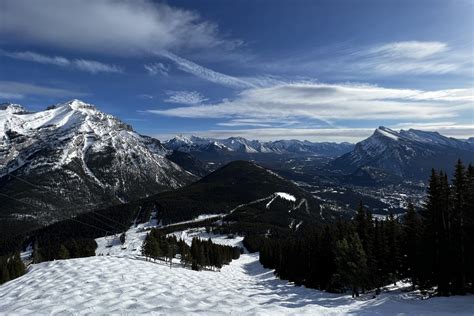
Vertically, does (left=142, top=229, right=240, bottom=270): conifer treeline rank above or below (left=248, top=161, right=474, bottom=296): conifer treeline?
below

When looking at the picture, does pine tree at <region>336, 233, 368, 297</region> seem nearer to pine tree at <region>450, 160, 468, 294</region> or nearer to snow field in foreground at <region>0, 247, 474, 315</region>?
snow field in foreground at <region>0, 247, 474, 315</region>

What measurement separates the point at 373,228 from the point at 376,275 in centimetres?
1061

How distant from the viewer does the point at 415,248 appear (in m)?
52.7

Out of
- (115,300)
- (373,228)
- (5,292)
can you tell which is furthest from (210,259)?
(115,300)

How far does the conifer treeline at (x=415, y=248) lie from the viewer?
44656 millimetres

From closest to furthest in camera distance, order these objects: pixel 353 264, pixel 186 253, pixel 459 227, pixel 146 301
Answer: pixel 146 301 → pixel 459 227 → pixel 353 264 → pixel 186 253

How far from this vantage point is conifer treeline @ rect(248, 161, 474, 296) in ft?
147

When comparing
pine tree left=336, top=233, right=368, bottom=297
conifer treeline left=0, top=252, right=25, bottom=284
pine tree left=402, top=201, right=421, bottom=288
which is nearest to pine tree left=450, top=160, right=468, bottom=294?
pine tree left=402, top=201, right=421, bottom=288

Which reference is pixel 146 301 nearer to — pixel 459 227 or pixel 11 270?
pixel 459 227

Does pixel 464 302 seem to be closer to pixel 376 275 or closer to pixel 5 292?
pixel 376 275

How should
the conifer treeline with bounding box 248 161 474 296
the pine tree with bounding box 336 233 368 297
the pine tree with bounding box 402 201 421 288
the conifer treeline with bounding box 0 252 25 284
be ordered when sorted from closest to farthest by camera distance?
the conifer treeline with bounding box 248 161 474 296 < the pine tree with bounding box 402 201 421 288 < the pine tree with bounding box 336 233 368 297 < the conifer treeline with bounding box 0 252 25 284

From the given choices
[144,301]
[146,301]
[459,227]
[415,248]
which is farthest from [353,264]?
[144,301]

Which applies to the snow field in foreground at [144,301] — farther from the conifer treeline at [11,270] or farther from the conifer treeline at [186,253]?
the conifer treeline at [186,253]

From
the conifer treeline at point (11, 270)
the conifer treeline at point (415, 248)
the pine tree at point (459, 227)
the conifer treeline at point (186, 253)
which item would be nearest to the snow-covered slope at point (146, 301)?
the conifer treeline at point (415, 248)
